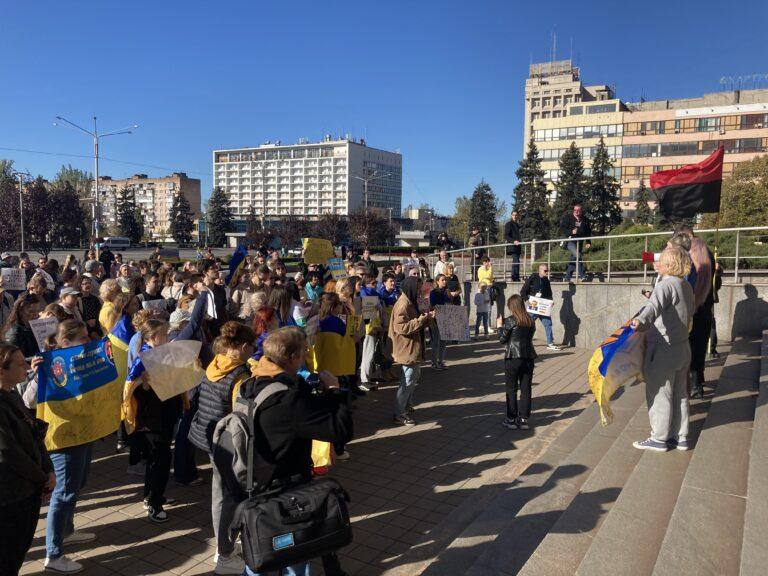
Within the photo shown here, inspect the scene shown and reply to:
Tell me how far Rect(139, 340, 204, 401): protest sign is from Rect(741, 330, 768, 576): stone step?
13.3 feet

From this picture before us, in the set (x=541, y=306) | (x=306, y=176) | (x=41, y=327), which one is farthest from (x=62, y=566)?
(x=306, y=176)

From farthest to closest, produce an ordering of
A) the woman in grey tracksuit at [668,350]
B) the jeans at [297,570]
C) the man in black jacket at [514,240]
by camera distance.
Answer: the man in black jacket at [514,240] → the woman in grey tracksuit at [668,350] → the jeans at [297,570]

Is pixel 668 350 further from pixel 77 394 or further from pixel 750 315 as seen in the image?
pixel 750 315

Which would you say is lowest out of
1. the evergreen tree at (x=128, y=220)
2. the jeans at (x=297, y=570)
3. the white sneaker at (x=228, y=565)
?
the white sneaker at (x=228, y=565)

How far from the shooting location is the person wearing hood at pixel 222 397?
416 cm

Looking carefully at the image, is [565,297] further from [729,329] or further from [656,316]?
[656,316]

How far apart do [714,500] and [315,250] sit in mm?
11071

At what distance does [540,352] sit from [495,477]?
23.9ft

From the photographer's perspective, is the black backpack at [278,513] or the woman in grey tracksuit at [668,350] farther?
the woman in grey tracksuit at [668,350]

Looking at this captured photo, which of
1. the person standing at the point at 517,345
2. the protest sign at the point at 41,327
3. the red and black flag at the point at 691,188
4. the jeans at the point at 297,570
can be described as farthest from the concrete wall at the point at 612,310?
the protest sign at the point at 41,327

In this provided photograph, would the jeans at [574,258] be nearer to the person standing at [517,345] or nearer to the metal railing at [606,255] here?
the metal railing at [606,255]

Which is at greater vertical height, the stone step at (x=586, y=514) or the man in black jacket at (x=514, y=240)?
the man in black jacket at (x=514, y=240)

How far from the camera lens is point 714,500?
13.5ft

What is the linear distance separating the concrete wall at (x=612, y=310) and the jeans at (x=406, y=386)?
5.67 meters
